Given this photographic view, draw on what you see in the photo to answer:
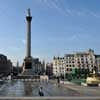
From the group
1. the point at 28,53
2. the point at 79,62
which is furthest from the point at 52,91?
the point at 79,62

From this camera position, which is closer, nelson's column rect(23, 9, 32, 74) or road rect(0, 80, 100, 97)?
road rect(0, 80, 100, 97)

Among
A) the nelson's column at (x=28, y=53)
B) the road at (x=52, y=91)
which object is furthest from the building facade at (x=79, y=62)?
the road at (x=52, y=91)

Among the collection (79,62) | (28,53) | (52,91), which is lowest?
(52,91)

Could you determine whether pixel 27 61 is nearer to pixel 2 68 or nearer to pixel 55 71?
pixel 55 71

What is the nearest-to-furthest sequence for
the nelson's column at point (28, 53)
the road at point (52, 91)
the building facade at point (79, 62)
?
the road at point (52, 91) → the nelson's column at point (28, 53) → the building facade at point (79, 62)

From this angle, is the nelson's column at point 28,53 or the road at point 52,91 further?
the nelson's column at point 28,53

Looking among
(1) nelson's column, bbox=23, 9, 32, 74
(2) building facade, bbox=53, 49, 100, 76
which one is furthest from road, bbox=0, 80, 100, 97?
(2) building facade, bbox=53, 49, 100, 76

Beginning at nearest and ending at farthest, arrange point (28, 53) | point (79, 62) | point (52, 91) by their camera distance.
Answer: point (52, 91) → point (28, 53) → point (79, 62)

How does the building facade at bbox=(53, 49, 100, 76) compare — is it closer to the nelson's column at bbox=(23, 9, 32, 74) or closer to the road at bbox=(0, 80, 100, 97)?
the nelson's column at bbox=(23, 9, 32, 74)

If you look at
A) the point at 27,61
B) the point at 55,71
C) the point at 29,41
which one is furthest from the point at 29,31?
the point at 55,71

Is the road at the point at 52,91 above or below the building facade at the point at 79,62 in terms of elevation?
below

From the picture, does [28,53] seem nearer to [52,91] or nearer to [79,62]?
[79,62]

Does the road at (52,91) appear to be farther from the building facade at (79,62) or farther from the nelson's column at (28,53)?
the building facade at (79,62)

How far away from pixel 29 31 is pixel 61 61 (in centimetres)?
7137
